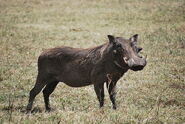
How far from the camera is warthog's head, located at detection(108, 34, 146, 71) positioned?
6.62 m

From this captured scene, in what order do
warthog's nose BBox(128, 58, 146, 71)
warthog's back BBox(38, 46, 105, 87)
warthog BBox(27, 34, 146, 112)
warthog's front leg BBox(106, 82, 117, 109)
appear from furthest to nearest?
1. warthog's back BBox(38, 46, 105, 87)
2. warthog's front leg BBox(106, 82, 117, 109)
3. warthog BBox(27, 34, 146, 112)
4. warthog's nose BBox(128, 58, 146, 71)

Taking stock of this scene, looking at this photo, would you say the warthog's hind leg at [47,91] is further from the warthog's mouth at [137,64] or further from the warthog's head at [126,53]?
the warthog's mouth at [137,64]

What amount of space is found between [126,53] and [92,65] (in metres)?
0.93

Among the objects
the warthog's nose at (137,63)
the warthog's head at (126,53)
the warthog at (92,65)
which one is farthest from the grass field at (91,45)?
the warthog's head at (126,53)

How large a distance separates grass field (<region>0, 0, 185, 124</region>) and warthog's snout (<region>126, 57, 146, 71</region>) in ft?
1.92

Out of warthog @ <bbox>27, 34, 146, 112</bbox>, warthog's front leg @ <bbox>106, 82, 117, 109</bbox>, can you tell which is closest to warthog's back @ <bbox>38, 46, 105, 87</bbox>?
warthog @ <bbox>27, 34, 146, 112</bbox>

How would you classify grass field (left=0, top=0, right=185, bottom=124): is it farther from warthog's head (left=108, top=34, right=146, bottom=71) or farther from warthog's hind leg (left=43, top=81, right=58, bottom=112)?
warthog's head (left=108, top=34, right=146, bottom=71)

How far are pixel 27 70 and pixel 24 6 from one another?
1900 cm

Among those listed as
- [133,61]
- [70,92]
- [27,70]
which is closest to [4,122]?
[133,61]

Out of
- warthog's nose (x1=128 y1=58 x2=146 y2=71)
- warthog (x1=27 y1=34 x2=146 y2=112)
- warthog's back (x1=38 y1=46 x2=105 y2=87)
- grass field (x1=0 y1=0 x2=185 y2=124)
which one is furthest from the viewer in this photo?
warthog's back (x1=38 y1=46 x2=105 y2=87)

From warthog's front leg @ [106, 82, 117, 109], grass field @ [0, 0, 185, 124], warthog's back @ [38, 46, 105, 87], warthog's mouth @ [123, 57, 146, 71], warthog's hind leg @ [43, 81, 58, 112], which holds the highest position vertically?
warthog's mouth @ [123, 57, 146, 71]

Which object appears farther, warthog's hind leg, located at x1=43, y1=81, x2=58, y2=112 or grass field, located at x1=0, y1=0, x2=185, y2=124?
warthog's hind leg, located at x1=43, y1=81, x2=58, y2=112

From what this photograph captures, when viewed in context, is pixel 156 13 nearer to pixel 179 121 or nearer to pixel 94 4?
pixel 94 4

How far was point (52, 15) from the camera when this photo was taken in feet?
87.0
